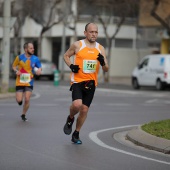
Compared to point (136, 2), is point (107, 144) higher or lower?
lower

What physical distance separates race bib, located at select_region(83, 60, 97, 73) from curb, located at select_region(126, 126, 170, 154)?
5.25 feet

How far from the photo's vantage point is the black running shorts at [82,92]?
38.0 feet

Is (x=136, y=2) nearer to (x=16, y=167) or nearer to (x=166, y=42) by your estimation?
(x=166, y=42)

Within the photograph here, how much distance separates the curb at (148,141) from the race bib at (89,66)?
1.60 m

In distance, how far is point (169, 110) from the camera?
2086 centimetres

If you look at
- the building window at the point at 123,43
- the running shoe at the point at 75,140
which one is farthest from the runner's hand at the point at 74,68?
the building window at the point at 123,43

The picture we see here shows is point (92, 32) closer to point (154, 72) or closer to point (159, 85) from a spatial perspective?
point (159, 85)

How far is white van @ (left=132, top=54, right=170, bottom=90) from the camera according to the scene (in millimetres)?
33469

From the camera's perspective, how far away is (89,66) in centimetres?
1162

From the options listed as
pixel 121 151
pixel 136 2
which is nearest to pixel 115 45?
pixel 136 2

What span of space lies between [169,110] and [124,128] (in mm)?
5970

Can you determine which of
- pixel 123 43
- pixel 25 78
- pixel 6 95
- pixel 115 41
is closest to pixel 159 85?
pixel 6 95

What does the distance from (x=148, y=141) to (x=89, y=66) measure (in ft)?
5.62

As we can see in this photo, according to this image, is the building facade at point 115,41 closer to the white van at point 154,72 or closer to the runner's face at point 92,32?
the white van at point 154,72
